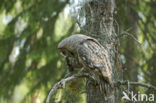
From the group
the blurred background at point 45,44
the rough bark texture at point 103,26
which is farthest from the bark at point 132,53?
the rough bark texture at point 103,26

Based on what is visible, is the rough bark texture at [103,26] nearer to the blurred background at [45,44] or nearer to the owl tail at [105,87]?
the owl tail at [105,87]

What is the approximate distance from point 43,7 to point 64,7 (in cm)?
41

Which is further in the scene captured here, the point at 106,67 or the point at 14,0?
the point at 14,0

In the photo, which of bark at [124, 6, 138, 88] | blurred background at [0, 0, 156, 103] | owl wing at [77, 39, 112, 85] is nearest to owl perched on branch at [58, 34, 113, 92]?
owl wing at [77, 39, 112, 85]

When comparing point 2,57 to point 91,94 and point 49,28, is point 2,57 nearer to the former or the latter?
point 49,28

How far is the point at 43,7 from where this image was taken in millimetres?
5129

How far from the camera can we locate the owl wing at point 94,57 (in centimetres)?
237

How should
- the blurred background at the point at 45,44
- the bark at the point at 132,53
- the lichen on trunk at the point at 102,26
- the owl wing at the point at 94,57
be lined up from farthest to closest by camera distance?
1. the bark at the point at 132,53
2. the blurred background at the point at 45,44
3. the lichen on trunk at the point at 102,26
4. the owl wing at the point at 94,57

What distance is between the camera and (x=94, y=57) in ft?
7.84

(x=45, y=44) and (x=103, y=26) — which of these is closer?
(x=103, y=26)

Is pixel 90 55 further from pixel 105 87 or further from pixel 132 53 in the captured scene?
pixel 132 53

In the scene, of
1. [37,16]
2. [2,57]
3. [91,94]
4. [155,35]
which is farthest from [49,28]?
[91,94]

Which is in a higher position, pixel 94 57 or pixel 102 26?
pixel 102 26

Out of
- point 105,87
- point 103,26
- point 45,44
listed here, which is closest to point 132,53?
point 45,44
